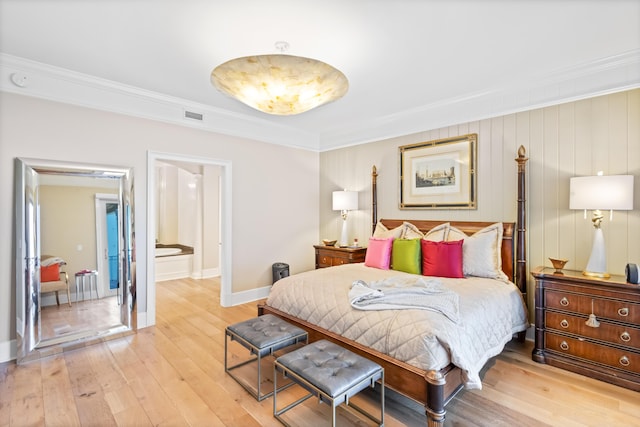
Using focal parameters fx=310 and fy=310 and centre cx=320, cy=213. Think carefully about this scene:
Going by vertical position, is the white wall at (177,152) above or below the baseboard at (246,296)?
above

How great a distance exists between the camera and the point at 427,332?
1.96 m

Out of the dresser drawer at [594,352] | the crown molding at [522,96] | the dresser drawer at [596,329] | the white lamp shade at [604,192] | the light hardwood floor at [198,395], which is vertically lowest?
the light hardwood floor at [198,395]

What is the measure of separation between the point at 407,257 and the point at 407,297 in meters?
1.21

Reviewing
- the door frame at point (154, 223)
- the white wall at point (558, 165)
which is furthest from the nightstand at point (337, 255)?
the door frame at point (154, 223)

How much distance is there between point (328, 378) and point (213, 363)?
150cm

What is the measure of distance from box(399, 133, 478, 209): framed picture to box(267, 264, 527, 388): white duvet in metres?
1.20

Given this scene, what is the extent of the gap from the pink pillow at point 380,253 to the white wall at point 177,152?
70.0 inches

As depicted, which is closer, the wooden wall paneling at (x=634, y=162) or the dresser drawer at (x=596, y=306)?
the dresser drawer at (x=596, y=306)

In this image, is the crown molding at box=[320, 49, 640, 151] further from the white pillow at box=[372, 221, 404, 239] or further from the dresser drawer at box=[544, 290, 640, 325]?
the dresser drawer at box=[544, 290, 640, 325]

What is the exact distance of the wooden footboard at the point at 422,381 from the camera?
6.05 ft

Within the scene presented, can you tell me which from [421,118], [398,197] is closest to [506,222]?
[398,197]

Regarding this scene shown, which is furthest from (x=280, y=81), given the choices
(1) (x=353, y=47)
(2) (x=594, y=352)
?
(2) (x=594, y=352)

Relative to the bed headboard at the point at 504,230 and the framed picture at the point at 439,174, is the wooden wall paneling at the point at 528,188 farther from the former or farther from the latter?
the framed picture at the point at 439,174

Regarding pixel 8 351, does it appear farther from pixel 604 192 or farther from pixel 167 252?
pixel 604 192
